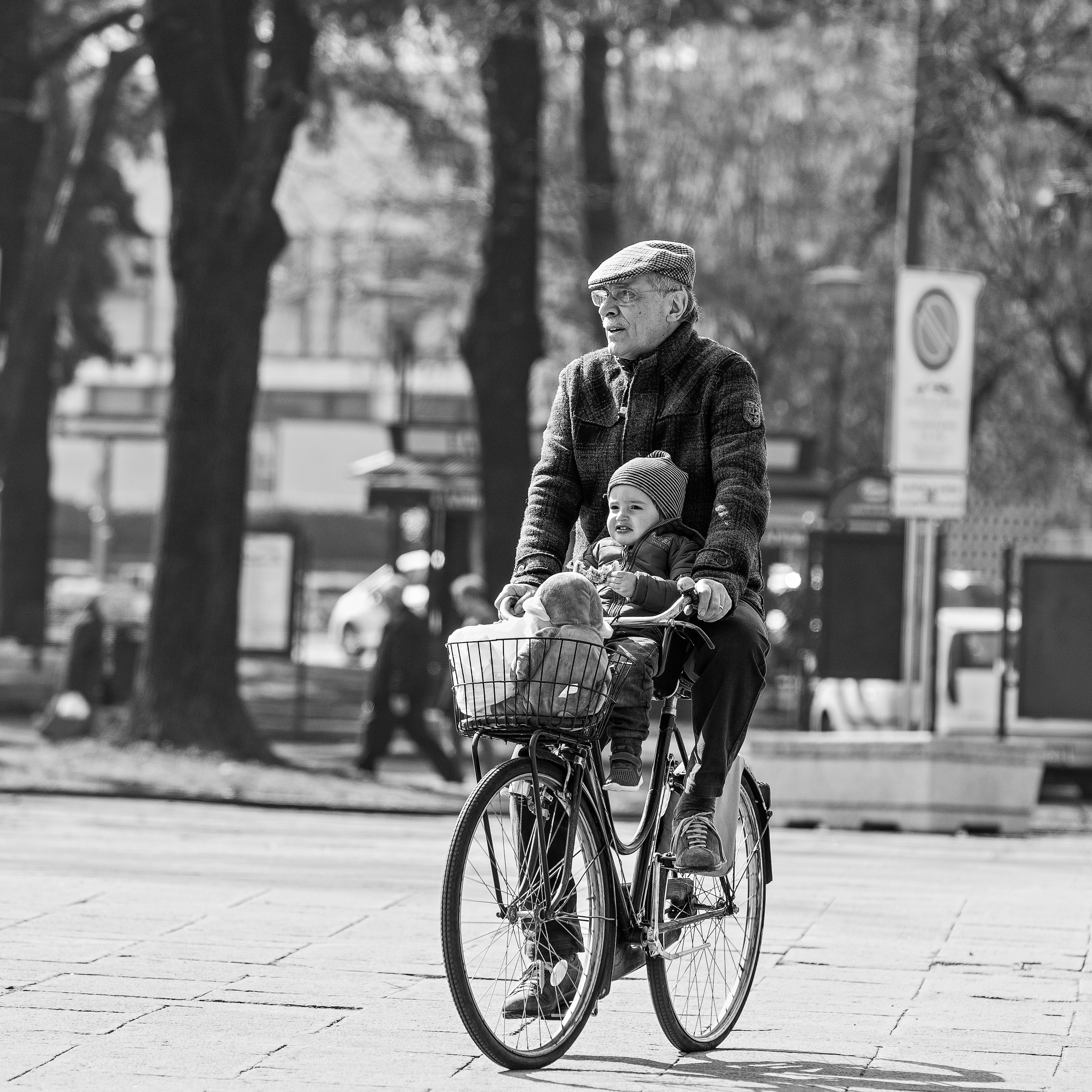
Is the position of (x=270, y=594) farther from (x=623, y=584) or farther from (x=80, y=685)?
(x=623, y=584)

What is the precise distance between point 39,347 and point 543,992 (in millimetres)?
23803

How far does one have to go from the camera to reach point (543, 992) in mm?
4738

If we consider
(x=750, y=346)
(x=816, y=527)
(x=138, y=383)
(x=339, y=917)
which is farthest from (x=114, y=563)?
(x=339, y=917)

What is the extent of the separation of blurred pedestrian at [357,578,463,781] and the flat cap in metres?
11.0

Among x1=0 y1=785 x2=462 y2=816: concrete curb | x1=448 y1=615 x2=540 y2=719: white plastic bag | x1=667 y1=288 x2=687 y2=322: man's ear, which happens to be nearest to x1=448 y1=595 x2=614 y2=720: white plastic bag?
x1=448 y1=615 x2=540 y2=719: white plastic bag

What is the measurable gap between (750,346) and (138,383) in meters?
36.7

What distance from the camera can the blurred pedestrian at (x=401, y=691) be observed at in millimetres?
16062

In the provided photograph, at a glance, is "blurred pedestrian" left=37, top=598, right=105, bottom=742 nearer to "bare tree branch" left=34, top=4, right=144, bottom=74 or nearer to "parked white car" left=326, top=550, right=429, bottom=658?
"bare tree branch" left=34, top=4, right=144, bottom=74

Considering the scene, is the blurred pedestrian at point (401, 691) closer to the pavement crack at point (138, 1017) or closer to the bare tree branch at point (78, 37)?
the bare tree branch at point (78, 37)

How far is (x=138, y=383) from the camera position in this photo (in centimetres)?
6656

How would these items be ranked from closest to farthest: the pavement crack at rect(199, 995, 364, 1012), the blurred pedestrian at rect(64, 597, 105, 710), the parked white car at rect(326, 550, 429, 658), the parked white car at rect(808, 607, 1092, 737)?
the pavement crack at rect(199, 995, 364, 1012) → the parked white car at rect(808, 607, 1092, 737) → the blurred pedestrian at rect(64, 597, 105, 710) → the parked white car at rect(326, 550, 429, 658)

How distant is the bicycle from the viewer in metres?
4.52

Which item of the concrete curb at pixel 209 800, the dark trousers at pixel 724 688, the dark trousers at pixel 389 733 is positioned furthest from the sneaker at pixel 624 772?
the dark trousers at pixel 389 733

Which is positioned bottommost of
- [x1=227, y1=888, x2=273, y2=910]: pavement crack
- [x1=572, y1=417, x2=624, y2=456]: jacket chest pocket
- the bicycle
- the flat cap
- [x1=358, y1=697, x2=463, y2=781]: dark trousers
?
[x1=358, y1=697, x2=463, y2=781]: dark trousers
